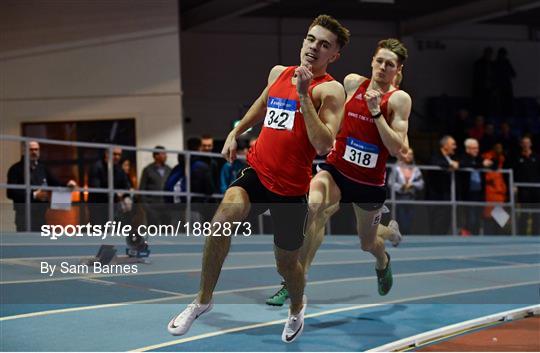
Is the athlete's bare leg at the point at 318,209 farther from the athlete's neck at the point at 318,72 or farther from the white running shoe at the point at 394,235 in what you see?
the athlete's neck at the point at 318,72

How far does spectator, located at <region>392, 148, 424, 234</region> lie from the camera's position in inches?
411

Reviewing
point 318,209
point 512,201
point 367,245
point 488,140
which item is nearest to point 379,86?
point 318,209

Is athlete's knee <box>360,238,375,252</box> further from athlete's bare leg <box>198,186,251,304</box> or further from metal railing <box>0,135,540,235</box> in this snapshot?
athlete's bare leg <box>198,186,251,304</box>

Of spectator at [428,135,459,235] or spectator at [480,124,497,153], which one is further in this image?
spectator at [480,124,497,153]

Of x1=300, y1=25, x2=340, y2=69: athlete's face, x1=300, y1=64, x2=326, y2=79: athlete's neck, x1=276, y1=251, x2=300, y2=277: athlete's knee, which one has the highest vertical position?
x1=300, y1=25, x2=340, y2=69: athlete's face

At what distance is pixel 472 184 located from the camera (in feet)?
37.7

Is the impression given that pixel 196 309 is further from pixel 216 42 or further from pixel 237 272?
pixel 216 42

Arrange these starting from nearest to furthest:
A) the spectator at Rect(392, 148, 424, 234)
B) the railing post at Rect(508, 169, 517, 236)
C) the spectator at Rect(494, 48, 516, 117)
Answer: the spectator at Rect(392, 148, 424, 234)
the railing post at Rect(508, 169, 517, 236)
the spectator at Rect(494, 48, 516, 117)

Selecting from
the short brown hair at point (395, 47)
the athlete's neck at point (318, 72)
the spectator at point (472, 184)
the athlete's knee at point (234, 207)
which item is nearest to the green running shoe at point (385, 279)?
the short brown hair at point (395, 47)

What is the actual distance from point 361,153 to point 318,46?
1419 mm

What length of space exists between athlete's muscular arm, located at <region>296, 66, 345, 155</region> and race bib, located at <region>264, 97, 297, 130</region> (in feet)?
0.43

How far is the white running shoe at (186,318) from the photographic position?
4.67m

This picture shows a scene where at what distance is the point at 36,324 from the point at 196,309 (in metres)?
1.31

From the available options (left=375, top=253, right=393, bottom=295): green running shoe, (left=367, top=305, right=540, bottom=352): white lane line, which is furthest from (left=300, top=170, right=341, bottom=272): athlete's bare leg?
(left=367, top=305, right=540, bottom=352): white lane line
